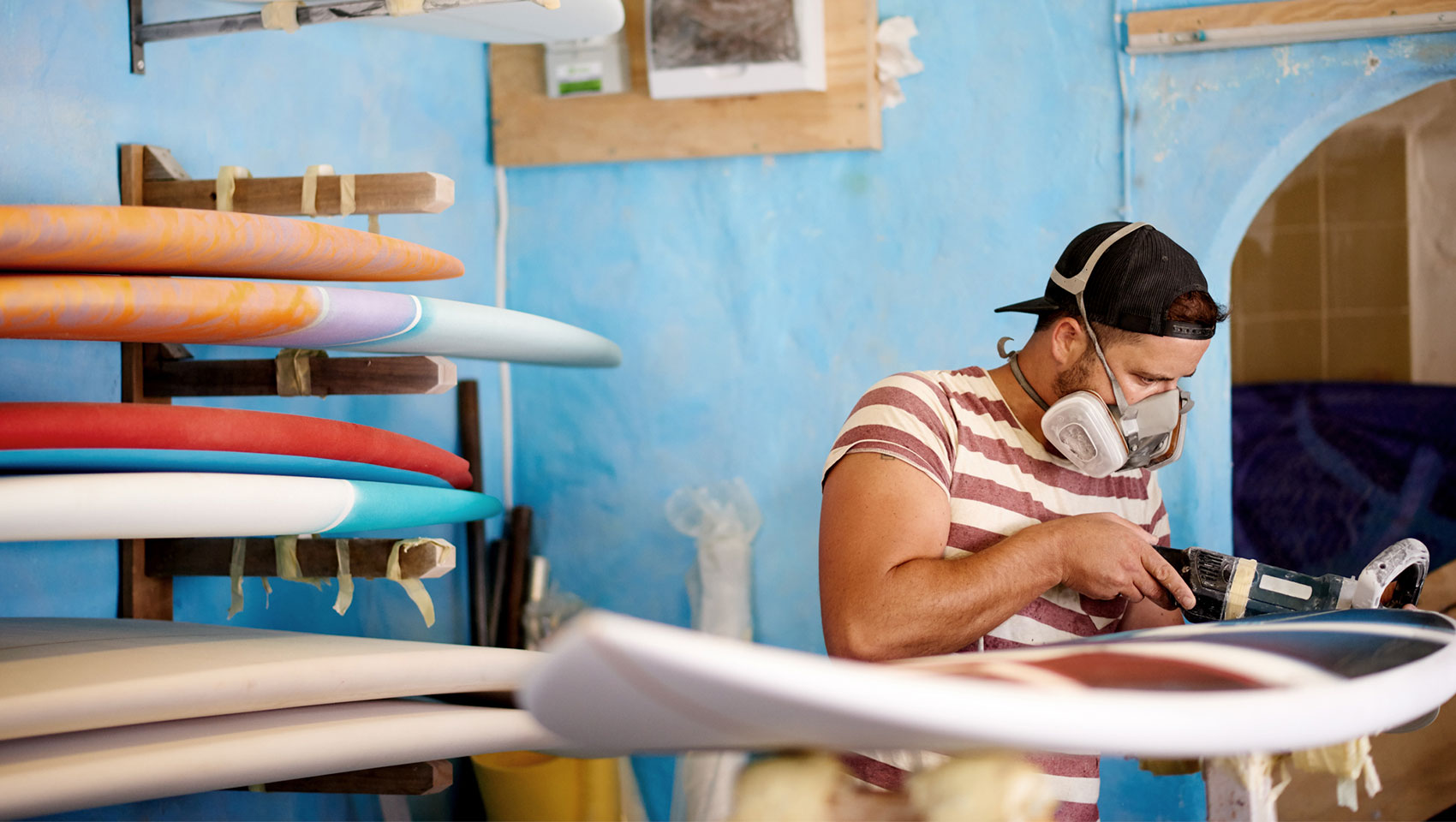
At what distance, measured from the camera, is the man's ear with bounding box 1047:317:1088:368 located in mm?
1864

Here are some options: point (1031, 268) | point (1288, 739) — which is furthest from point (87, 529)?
point (1031, 268)

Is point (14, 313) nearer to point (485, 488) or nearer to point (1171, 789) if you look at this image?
point (485, 488)

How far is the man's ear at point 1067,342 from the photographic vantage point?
6.12ft

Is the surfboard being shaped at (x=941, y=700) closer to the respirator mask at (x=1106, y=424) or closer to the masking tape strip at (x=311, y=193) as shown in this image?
the respirator mask at (x=1106, y=424)

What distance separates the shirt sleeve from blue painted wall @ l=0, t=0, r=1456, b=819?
3.62ft

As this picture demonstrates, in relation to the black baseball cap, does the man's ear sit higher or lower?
lower

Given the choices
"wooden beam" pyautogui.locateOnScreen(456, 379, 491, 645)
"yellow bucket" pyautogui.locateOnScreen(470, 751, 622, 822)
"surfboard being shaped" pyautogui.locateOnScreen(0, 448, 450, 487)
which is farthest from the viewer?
"wooden beam" pyautogui.locateOnScreen(456, 379, 491, 645)

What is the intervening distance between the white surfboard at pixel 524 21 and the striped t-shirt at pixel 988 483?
3.19 ft

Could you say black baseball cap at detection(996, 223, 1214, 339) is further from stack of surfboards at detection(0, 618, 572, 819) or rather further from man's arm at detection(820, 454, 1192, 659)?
stack of surfboards at detection(0, 618, 572, 819)

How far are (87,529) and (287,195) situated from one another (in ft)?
2.22

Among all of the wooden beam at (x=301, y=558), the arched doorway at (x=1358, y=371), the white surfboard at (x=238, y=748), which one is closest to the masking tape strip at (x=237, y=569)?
the wooden beam at (x=301, y=558)

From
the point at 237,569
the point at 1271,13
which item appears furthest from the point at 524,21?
the point at 1271,13

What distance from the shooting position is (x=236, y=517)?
58.6 inches

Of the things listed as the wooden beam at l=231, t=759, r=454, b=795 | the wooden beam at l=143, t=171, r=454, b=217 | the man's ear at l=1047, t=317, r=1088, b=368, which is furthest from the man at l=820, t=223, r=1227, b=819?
the wooden beam at l=143, t=171, r=454, b=217
